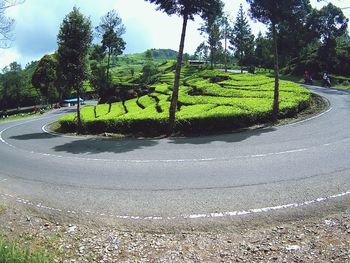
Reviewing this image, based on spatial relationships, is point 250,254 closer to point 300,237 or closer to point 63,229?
point 300,237

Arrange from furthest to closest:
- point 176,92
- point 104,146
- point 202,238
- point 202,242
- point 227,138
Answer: point 176,92 < point 104,146 < point 227,138 < point 202,238 < point 202,242

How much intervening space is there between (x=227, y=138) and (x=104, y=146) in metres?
6.50

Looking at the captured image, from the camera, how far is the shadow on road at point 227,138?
53.9ft

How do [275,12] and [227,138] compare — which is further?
[275,12]

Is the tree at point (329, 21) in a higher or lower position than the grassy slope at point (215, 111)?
higher

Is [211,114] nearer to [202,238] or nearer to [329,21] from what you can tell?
[202,238]

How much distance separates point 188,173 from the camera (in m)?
11.5

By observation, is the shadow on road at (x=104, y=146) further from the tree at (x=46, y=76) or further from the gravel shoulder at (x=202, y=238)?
the tree at (x=46, y=76)

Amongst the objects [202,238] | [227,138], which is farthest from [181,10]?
[202,238]

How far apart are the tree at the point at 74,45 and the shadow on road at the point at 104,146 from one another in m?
6.33

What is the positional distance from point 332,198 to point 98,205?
248 inches

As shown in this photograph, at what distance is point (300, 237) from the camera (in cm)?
700

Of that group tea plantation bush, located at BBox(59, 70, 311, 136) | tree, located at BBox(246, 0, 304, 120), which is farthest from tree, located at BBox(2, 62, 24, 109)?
tree, located at BBox(246, 0, 304, 120)

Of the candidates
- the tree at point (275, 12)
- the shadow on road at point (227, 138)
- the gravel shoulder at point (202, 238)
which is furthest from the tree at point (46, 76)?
the gravel shoulder at point (202, 238)
